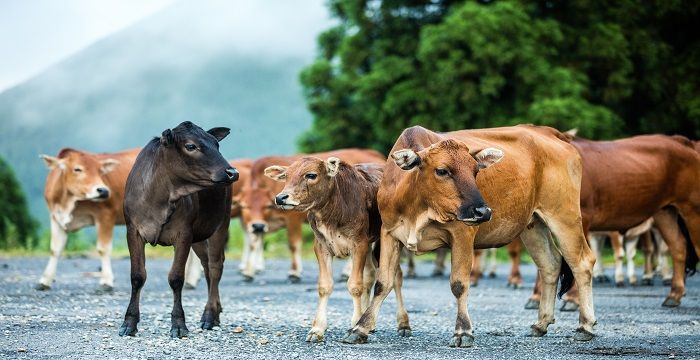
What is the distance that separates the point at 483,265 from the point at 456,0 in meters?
12.3

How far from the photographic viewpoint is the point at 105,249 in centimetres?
1644

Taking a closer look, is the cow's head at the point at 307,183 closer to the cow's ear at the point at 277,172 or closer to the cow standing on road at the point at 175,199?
the cow's ear at the point at 277,172

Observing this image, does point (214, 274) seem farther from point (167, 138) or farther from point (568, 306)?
point (568, 306)

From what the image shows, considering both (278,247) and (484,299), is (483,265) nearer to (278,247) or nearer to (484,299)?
(484,299)

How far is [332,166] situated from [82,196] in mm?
7306

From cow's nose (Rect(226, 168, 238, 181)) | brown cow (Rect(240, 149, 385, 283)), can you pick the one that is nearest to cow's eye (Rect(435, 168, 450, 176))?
cow's nose (Rect(226, 168, 238, 181))

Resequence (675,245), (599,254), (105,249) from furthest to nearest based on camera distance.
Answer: (599,254), (105,249), (675,245)

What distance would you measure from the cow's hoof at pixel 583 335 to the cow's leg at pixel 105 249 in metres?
8.05

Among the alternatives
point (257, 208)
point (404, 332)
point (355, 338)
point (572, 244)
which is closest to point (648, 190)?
point (572, 244)

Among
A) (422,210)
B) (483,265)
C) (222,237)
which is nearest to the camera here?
(422,210)

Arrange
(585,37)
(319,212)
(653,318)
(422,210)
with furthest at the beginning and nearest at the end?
1. (585,37)
2. (653,318)
3. (319,212)
4. (422,210)

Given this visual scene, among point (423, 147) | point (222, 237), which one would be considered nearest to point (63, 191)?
point (222, 237)

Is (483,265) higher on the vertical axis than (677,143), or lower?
lower

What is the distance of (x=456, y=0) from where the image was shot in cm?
3353
